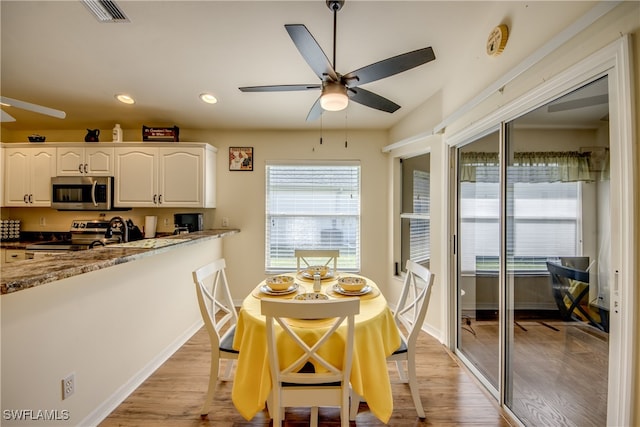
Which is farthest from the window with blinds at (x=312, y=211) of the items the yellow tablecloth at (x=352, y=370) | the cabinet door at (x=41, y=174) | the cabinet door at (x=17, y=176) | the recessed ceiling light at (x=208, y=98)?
the cabinet door at (x=17, y=176)

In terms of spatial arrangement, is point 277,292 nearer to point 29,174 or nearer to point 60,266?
point 60,266

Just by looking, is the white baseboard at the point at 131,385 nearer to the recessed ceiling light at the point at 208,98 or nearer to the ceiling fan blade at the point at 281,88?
the ceiling fan blade at the point at 281,88

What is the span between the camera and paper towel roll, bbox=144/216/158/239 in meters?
3.68

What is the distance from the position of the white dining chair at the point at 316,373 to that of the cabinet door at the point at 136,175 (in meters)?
2.93

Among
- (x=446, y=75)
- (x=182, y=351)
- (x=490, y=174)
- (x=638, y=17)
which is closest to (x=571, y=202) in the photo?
(x=490, y=174)

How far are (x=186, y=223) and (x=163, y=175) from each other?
67cm

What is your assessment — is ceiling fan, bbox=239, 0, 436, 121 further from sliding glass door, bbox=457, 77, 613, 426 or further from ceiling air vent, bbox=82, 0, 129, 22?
ceiling air vent, bbox=82, 0, 129, 22

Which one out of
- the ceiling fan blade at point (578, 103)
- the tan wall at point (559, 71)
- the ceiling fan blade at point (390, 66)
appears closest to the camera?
the tan wall at point (559, 71)

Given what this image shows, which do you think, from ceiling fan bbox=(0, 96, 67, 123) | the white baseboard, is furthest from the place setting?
ceiling fan bbox=(0, 96, 67, 123)

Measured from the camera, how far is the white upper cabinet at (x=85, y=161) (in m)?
3.49

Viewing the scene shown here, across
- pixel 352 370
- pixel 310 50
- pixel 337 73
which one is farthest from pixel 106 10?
pixel 352 370

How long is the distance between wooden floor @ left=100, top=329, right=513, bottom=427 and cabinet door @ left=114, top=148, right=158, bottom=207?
6.79ft

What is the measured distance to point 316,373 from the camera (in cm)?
145

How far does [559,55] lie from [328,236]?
2937mm
